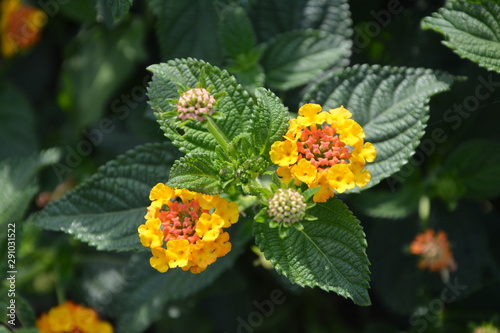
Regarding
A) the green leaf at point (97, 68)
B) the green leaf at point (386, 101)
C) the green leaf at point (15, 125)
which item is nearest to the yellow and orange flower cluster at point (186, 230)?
the green leaf at point (386, 101)

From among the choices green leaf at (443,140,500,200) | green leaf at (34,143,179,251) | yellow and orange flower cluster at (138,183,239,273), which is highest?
yellow and orange flower cluster at (138,183,239,273)

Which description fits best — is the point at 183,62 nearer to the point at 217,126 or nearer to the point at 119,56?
the point at 217,126

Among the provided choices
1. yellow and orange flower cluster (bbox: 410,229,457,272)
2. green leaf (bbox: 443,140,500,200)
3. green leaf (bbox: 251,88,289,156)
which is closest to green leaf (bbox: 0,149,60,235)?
green leaf (bbox: 251,88,289,156)

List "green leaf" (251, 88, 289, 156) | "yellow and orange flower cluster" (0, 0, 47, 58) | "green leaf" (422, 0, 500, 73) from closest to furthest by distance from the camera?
"green leaf" (251, 88, 289, 156)
"green leaf" (422, 0, 500, 73)
"yellow and orange flower cluster" (0, 0, 47, 58)

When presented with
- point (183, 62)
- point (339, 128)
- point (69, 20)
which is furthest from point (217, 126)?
point (69, 20)

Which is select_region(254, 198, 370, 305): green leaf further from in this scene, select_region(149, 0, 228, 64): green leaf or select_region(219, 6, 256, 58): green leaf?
select_region(149, 0, 228, 64): green leaf

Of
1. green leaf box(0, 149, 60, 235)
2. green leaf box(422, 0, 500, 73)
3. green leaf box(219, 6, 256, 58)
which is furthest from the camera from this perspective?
green leaf box(0, 149, 60, 235)

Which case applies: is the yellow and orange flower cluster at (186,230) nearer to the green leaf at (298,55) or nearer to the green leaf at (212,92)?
the green leaf at (212,92)
